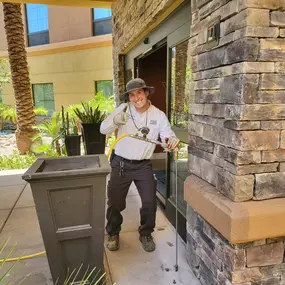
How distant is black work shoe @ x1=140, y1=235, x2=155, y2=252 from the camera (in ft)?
8.32

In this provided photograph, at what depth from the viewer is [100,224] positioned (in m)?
1.92

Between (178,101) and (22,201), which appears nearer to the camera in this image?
(178,101)

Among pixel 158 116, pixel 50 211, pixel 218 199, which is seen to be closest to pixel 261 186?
pixel 218 199

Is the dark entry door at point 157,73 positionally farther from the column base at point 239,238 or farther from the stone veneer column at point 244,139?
the stone veneer column at point 244,139

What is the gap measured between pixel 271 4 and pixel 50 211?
1.84 m

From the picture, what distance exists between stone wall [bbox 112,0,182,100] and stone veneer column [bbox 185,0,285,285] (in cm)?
120

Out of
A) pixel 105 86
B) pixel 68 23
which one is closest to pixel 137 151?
pixel 105 86

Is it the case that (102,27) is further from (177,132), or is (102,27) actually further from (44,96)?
(177,132)

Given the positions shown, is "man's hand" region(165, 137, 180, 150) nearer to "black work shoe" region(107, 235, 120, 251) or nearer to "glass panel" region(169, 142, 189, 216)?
"glass panel" region(169, 142, 189, 216)

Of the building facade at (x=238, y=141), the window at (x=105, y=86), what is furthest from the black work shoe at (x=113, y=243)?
the window at (x=105, y=86)

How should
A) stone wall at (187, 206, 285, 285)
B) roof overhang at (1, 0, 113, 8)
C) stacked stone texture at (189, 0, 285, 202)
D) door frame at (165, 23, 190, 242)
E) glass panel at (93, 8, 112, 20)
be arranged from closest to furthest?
1. stacked stone texture at (189, 0, 285, 202)
2. stone wall at (187, 206, 285, 285)
3. door frame at (165, 23, 190, 242)
4. roof overhang at (1, 0, 113, 8)
5. glass panel at (93, 8, 112, 20)

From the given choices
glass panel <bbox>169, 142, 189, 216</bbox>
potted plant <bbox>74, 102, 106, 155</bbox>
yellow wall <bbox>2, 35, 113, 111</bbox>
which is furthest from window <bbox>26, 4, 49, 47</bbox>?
glass panel <bbox>169, 142, 189, 216</bbox>

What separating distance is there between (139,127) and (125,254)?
1.21 meters

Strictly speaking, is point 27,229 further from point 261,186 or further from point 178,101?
point 261,186
